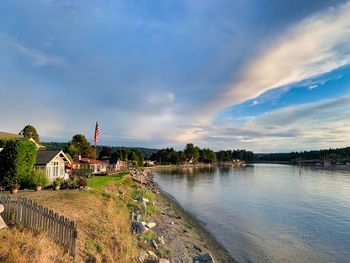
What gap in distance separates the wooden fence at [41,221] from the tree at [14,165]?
51.7ft

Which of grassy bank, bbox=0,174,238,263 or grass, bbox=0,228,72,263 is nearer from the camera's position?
grass, bbox=0,228,72,263

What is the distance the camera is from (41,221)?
37.0 feet

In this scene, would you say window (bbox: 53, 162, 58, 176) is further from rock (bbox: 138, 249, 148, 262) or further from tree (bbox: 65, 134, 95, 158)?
tree (bbox: 65, 134, 95, 158)

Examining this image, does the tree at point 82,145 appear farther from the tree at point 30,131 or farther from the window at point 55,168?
the window at point 55,168

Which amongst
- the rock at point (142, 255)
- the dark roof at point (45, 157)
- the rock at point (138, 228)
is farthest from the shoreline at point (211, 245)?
the dark roof at point (45, 157)

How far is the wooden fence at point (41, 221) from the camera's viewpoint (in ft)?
36.1

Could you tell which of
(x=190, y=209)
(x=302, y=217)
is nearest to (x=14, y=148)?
(x=190, y=209)

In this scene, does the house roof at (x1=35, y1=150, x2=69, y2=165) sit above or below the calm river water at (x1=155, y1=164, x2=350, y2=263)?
above

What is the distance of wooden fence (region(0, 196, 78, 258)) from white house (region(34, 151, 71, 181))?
77.6 ft

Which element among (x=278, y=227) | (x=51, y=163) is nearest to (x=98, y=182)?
(x=51, y=163)

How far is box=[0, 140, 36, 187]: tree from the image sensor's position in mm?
25859

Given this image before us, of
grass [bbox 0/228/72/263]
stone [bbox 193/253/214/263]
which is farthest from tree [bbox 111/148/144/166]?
grass [bbox 0/228/72/263]

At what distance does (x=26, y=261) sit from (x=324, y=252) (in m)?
22.1

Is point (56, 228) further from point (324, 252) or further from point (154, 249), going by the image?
point (324, 252)
